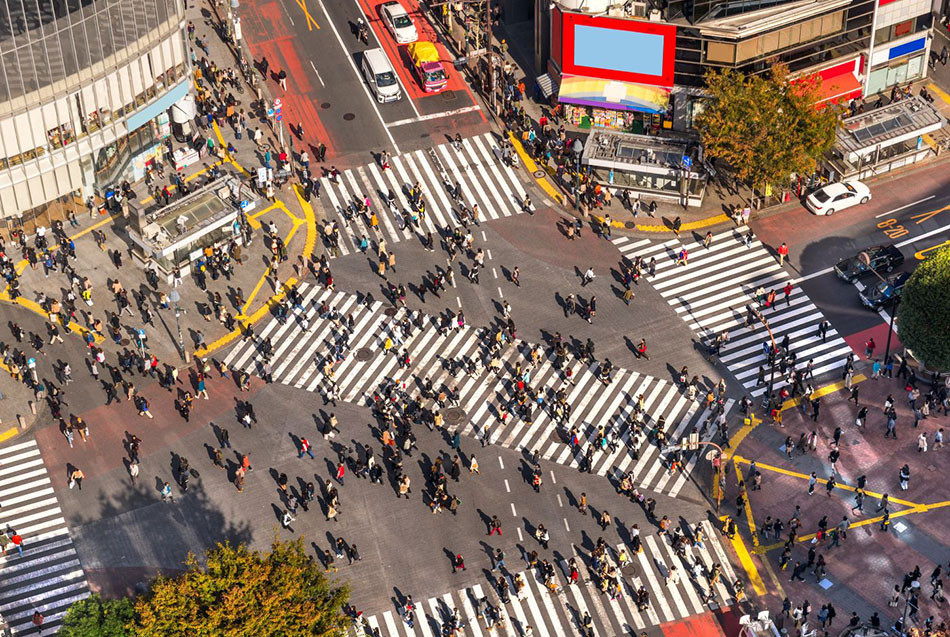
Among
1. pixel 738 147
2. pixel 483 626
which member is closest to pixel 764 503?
pixel 483 626

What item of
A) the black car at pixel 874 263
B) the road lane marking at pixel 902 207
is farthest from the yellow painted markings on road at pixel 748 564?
the road lane marking at pixel 902 207

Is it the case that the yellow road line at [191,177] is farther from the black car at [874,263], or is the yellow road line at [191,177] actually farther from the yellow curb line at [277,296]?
the black car at [874,263]

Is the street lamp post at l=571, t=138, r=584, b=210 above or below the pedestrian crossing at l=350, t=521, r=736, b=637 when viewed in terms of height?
above

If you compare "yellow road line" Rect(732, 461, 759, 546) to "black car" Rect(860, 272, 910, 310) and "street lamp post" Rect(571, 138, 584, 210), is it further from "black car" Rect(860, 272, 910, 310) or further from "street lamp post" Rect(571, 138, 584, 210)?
"street lamp post" Rect(571, 138, 584, 210)

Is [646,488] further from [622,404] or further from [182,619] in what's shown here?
[182,619]

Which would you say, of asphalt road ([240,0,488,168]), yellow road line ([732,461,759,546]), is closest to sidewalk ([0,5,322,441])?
asphalt road ([240,0,488,168])

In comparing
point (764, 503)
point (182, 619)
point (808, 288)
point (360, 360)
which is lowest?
point (764, 503)
